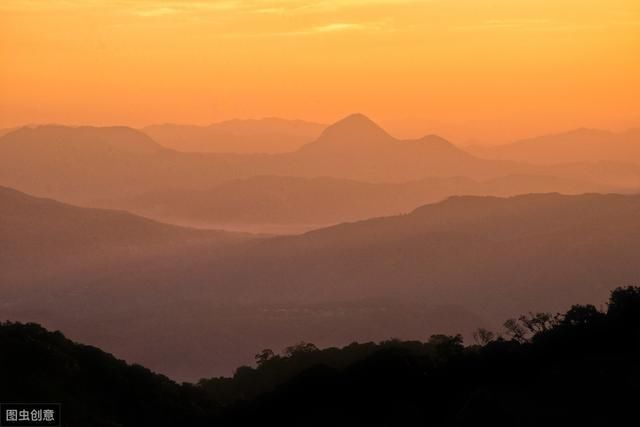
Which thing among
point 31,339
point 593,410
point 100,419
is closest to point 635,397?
point 593,410

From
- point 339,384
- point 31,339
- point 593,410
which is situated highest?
point 31,339

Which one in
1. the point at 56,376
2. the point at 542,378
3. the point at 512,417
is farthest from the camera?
the point at 56,376

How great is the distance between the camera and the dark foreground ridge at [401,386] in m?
49.0

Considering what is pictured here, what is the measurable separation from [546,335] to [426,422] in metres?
11.4

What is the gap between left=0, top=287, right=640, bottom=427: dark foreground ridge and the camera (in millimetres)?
48969

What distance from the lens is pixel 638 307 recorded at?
61.9 m

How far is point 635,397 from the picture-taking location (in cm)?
4812

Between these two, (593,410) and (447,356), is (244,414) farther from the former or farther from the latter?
(593,410)

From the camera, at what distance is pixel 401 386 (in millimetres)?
57094

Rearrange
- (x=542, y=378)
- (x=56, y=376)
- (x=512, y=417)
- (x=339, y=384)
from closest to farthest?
1. (x=512, y=417)
2. (x=542, y=378)
3. (x=339, y=384)
4. (x=56, y=376)

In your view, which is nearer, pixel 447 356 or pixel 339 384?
pixel 339 384

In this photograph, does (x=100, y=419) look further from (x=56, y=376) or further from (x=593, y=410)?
(x=593, y=410)

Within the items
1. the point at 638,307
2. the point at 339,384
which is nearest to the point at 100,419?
the point at 339,384

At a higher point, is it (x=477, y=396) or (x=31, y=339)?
(x=31, y=339)
